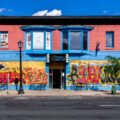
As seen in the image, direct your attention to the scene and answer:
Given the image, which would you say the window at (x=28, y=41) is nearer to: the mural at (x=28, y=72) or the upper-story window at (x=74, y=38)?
the mural at (x=28, y=72)

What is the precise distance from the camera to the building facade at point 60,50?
21547 mm

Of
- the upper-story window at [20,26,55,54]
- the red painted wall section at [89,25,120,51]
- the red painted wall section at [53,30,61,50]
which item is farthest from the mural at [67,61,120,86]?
the upper-story window at [20,26,55,54]

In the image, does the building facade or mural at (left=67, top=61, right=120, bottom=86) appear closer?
the building facade

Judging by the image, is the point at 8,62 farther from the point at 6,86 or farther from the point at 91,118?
the point at 91,118

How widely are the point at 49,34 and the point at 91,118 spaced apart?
14.5m

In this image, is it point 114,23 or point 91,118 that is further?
point 114,23

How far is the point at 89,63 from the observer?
21.8m

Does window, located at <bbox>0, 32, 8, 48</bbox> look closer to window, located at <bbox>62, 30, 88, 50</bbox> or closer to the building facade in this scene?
the building facade

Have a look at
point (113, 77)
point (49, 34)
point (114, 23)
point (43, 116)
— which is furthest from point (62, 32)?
point (43, 116)

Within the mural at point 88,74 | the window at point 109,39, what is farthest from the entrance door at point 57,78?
the window at point 109,39

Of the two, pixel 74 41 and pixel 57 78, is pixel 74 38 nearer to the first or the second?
pixel 74 41

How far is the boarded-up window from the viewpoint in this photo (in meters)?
21.6

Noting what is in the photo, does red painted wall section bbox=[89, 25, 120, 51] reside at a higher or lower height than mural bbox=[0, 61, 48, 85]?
higher

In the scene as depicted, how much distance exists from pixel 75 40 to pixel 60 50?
209 cm
